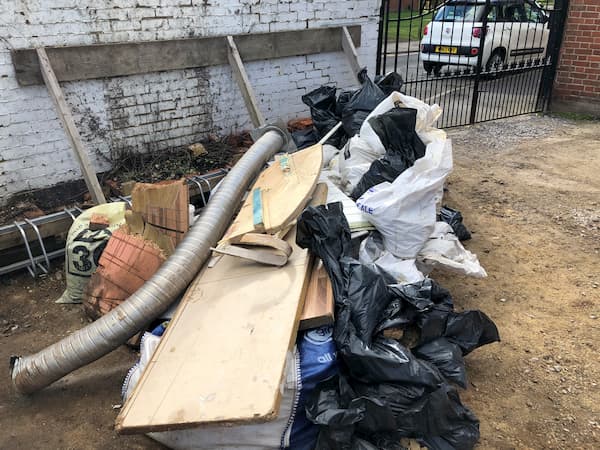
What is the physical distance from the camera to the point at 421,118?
3904 millimetres

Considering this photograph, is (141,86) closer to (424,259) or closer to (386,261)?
(386,261)

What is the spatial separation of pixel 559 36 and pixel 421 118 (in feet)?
16.2

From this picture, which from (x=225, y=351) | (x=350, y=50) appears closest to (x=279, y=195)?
(x=225, y=351)

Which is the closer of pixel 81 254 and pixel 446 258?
pixel 446 258

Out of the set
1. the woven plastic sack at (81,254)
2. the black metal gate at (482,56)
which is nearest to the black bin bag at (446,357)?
the woven plastic sack at (81,254)

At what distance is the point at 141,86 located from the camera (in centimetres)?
430

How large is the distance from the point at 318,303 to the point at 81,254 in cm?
173

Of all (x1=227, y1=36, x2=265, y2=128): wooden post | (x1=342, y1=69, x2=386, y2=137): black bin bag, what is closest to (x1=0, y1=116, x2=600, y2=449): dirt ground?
(x1=342, y1=69, x2=386, y2=137): black bin bag

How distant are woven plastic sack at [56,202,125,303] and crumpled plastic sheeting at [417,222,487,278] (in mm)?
2044

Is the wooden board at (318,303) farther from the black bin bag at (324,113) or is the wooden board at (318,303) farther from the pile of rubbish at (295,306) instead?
the black bin bag at (324,113)

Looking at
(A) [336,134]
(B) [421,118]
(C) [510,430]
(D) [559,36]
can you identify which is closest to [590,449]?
(C) [510,430]

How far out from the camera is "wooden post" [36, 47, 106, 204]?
3.62m

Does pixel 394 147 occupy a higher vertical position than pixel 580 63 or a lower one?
lower

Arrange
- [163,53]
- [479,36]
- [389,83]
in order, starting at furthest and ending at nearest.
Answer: [479,36], [389,83], [163,53]
